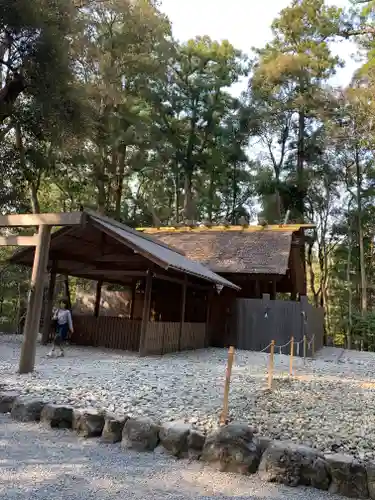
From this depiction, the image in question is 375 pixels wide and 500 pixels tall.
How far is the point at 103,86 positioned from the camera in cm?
1209

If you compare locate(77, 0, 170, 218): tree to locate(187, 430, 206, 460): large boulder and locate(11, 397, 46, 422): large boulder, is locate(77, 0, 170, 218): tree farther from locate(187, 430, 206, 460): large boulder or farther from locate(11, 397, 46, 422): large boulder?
locate(187, 430, 206, 460): large boulder

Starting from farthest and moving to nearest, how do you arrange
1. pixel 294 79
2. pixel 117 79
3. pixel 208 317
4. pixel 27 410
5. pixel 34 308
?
1. pixel 294 79
2. pixel 117 79
3. pixel 208 317
4. pixel 34 308
5. pixel 27 410

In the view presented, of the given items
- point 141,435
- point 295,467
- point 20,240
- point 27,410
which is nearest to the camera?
point 295,467

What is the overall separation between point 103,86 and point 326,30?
11.7 meters

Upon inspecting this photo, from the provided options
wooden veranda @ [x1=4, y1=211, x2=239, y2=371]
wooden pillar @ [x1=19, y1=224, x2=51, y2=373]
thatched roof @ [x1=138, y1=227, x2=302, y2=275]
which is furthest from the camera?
thatched roof @ [x1=138, y1=227, x2=302, y2=275]

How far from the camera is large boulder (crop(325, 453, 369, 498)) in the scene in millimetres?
3080

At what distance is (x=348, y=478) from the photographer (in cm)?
312

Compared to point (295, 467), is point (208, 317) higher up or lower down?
higher up

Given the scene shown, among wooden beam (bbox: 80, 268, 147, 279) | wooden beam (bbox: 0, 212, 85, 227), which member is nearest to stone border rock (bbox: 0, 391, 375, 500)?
wooden beam (bbox: 0, 212, 85, 227)

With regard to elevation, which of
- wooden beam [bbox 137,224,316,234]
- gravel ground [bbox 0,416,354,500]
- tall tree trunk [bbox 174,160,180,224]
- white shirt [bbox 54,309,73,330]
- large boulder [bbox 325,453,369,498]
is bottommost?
gravel ground [bbox 0,416,354,500]

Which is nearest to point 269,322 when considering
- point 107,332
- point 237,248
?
point 237,248

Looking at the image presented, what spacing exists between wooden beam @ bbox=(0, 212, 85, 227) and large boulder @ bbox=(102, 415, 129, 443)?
340 cm

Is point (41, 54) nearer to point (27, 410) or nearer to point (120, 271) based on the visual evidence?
point (120, 271)

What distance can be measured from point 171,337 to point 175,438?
6.71m
